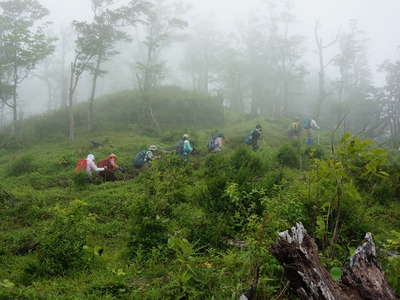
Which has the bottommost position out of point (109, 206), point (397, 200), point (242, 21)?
point (109, 206)

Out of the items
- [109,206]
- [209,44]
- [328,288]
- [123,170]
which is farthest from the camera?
[209,44]

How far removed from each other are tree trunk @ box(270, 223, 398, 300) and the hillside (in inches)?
11.5

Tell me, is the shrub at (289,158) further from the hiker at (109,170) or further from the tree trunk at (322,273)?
the tree trunk at (322,273)

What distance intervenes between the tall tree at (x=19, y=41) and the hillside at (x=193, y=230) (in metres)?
16.4

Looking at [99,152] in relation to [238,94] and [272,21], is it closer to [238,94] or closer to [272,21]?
[238,94]

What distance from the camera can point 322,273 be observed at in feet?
8.85

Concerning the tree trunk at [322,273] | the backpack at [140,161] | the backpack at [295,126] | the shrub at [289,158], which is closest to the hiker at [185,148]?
the backpack at [140,161]

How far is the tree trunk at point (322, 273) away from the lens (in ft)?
8.64

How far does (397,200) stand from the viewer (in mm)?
7277

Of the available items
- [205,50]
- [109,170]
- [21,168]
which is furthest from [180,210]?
[205,50]

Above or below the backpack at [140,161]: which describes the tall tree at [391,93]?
above

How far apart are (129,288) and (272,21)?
4046cm

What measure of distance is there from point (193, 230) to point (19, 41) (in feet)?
75.2

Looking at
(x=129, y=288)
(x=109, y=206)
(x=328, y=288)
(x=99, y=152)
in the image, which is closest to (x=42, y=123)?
(x=99, y=152)
